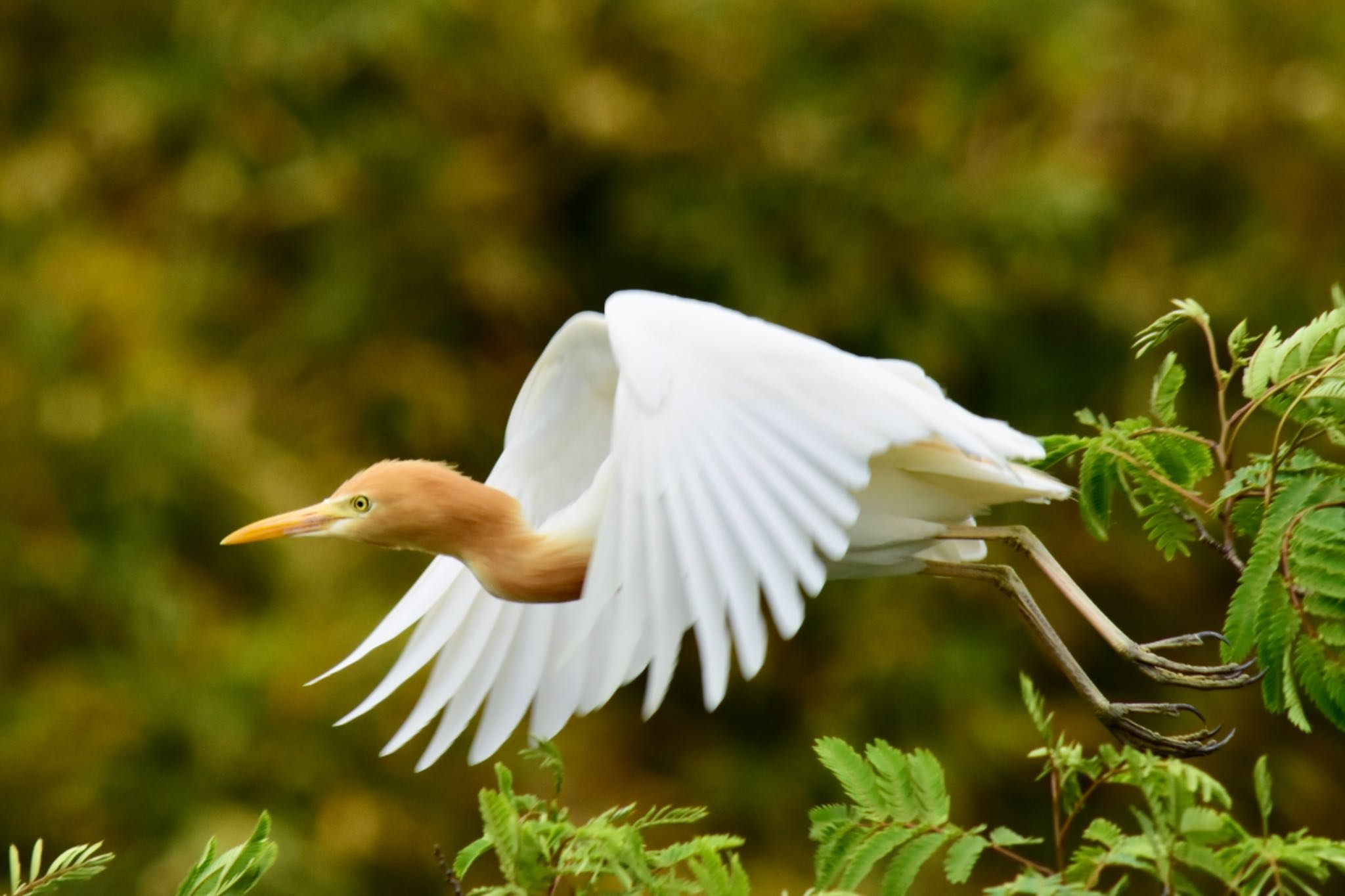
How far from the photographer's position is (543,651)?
2.64 m

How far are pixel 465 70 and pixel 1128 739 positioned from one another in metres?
4.39

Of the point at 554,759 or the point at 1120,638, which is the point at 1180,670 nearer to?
the point at 1120,638

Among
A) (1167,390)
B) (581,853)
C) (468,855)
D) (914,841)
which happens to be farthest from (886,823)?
(1167,390)

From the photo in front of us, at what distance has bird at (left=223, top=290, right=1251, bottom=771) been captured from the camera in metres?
1.85

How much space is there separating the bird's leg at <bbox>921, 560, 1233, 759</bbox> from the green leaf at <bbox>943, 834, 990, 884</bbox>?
Answer: 26.7 inches

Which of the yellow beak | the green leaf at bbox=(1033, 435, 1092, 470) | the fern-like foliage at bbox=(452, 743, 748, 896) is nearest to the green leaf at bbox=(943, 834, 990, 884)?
the fern-like foliage at bbox=(452, 743, 748, 896)

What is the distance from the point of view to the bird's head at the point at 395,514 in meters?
2.34

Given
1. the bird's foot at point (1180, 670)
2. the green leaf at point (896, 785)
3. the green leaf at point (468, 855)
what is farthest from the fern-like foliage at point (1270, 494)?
the green leaf at point (468, 855)

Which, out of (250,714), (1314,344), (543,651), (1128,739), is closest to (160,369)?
(250,714)

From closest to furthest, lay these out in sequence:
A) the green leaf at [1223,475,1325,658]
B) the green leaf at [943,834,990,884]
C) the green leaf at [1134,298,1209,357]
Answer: the green leaf at [943,834,990,884]
the green leaf at [1223,475,1325,658]
the green leaf at [1134,298,1209,357]

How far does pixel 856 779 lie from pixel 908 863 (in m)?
0.10

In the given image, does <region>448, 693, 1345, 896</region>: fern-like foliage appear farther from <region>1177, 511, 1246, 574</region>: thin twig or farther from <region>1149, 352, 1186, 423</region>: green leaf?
<region>1149, 352, 1186, 423</region>: green leaf

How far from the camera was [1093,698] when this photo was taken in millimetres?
2400

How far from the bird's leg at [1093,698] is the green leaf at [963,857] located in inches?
26.7
